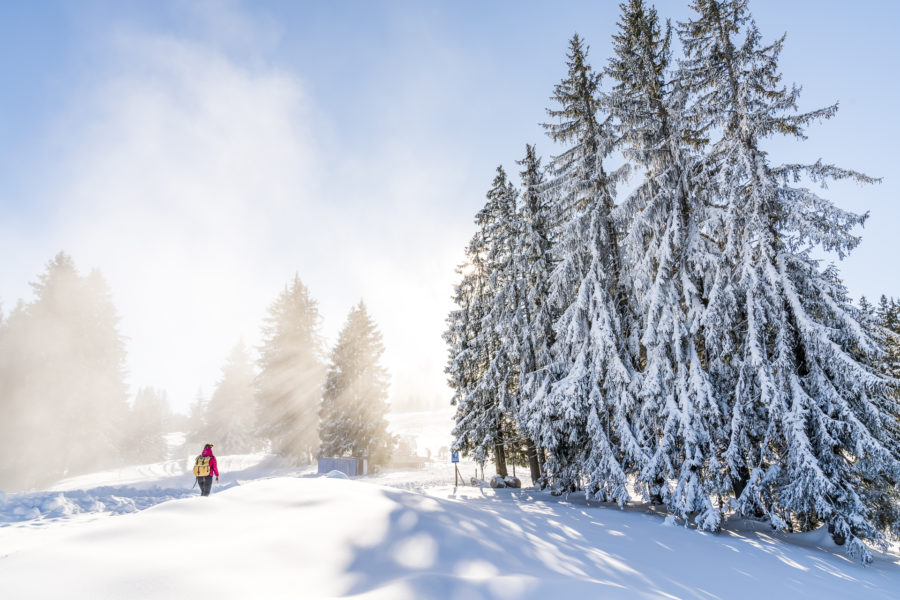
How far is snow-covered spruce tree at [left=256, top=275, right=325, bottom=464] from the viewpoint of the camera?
106ft

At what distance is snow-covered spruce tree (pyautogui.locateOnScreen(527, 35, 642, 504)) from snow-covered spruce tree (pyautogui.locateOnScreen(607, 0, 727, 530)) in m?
0.79

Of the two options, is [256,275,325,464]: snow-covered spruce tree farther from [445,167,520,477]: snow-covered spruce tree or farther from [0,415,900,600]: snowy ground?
[0,415,900,600]: snowy ground

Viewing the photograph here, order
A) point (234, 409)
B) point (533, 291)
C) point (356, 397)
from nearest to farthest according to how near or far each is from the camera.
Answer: point (533, 291)
point (356, 397)
point (234, 409)

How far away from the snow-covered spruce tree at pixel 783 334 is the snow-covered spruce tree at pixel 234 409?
41.8 metres

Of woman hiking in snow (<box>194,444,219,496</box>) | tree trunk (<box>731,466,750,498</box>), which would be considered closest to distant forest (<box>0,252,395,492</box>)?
woman hiking in snow (<box>194,444,219,496</box>)

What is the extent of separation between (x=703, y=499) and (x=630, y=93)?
1315 cm

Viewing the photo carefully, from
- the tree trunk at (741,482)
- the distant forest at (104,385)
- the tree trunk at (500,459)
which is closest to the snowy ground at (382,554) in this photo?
the tree trunk at (741,482)

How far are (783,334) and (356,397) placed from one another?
85.1 ft

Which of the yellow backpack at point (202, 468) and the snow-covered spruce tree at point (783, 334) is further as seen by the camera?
the yellow backpack at point (202, 468)

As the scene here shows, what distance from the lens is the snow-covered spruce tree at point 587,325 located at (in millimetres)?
13453

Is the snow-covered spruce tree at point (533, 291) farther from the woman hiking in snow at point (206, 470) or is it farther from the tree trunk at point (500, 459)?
the woman hiking in snow at point (206, 470)

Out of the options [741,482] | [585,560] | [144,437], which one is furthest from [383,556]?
[144,437]

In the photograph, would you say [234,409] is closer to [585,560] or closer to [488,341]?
[488,341]

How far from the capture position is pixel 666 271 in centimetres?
1295
